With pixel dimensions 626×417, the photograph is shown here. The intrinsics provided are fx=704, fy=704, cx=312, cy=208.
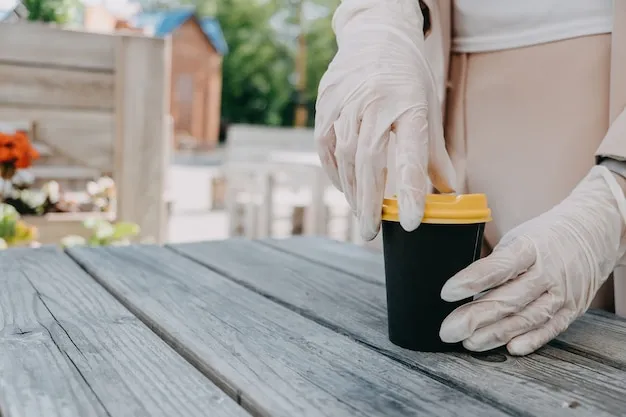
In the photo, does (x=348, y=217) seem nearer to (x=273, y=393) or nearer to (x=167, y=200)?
(x=167, y=200)

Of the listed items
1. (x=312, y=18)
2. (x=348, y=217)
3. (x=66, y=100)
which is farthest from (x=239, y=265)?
(x=312, y=18)

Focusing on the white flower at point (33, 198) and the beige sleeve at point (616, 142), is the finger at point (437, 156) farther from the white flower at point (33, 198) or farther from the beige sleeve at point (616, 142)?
the white flower at point (33, 198)

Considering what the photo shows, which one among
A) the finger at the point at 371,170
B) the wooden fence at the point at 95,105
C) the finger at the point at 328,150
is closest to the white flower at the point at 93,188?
the wooden fence at the point at 95,105

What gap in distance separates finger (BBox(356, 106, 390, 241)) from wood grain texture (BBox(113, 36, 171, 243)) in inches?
119

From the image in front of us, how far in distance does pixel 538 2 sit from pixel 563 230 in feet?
1.57

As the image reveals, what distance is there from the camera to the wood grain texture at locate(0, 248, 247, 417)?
593 mm

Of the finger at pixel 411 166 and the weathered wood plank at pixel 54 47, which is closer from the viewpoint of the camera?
the finger at pixel 411 166

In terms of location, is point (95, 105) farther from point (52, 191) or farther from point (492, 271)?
point (492, 271)

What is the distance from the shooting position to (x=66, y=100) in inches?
143

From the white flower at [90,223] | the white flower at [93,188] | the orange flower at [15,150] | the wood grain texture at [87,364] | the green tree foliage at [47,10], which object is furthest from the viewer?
the green tree foliage at [47,10]

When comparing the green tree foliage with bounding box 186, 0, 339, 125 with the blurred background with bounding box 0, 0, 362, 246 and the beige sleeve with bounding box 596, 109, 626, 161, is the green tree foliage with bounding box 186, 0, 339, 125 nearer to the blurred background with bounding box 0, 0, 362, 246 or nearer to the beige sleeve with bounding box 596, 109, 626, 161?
the blurred background with bounding box 0, 0, 362, 246

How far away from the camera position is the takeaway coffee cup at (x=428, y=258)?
746 millimetres

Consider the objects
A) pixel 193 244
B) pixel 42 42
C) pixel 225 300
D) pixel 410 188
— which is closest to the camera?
pixel 410 188

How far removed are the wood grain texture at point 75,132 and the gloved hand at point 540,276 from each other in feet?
10.4
